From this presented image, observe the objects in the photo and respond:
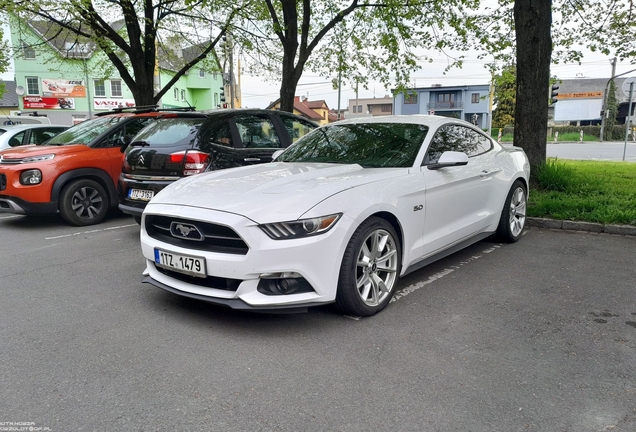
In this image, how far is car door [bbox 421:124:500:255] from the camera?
4.27 m

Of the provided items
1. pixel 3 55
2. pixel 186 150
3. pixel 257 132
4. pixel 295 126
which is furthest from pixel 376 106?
pixel 186 150

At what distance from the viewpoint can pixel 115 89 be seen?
42438mm

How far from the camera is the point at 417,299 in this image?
405cm

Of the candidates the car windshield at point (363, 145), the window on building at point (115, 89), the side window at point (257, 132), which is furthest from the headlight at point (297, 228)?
the window on building at point (115, 89)

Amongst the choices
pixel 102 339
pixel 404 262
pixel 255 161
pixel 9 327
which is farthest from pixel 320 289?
pixel 255 161

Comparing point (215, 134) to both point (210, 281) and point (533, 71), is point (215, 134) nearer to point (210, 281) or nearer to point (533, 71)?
point (210, 281)

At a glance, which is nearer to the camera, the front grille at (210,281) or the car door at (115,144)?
the front grille at (210,281)

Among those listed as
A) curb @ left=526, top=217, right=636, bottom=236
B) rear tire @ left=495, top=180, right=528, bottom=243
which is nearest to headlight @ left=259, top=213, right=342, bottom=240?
rear tire @ left=495, top=180, right=528, bottom=243

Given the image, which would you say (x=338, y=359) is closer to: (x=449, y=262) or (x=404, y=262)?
(x=404, y=262)

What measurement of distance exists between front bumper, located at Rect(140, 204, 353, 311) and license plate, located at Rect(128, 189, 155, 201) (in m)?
2.80

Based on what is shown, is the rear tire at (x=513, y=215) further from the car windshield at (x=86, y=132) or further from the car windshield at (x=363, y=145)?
the car windshield at (x=86, y=132)

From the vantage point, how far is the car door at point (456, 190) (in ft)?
14.0

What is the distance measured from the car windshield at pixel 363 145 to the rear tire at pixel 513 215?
1724 mm

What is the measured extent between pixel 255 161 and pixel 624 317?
451cm
